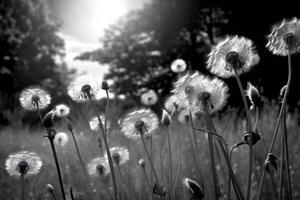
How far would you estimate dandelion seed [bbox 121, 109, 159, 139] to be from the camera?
1.28m

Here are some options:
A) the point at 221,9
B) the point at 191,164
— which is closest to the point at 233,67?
the point at 191,164

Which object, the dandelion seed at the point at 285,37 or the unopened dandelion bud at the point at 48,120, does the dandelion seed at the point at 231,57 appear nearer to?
the dandelion seed at the point at 285,37

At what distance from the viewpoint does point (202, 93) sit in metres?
1.04

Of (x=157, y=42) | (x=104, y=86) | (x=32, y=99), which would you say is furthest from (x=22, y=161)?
(x=157, y=42)

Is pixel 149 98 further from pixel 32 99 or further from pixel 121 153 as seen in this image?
pixel 32 99

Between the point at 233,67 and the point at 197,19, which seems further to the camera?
the point at 197,19

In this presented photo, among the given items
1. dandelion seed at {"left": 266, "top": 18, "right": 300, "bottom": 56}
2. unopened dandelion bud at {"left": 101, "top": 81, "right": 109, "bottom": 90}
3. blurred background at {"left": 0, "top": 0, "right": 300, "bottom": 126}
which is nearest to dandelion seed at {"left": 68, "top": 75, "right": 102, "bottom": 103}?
unopened dandelion bud at {"left": 101, "top": 81, "right": 109, "bottom": 90}

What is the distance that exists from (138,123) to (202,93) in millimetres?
335

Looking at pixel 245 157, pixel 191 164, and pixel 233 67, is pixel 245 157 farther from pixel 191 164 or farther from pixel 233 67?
pixel 233 67

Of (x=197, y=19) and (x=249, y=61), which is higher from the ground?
(x=197, y=19)

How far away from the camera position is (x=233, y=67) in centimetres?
98

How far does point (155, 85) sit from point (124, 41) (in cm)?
357

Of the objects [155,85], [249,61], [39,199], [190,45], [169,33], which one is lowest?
[39,199]

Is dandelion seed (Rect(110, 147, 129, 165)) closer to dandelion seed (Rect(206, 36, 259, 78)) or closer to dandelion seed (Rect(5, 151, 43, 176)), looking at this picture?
dandelion seed (Rect(5, 151, 43, 176))
